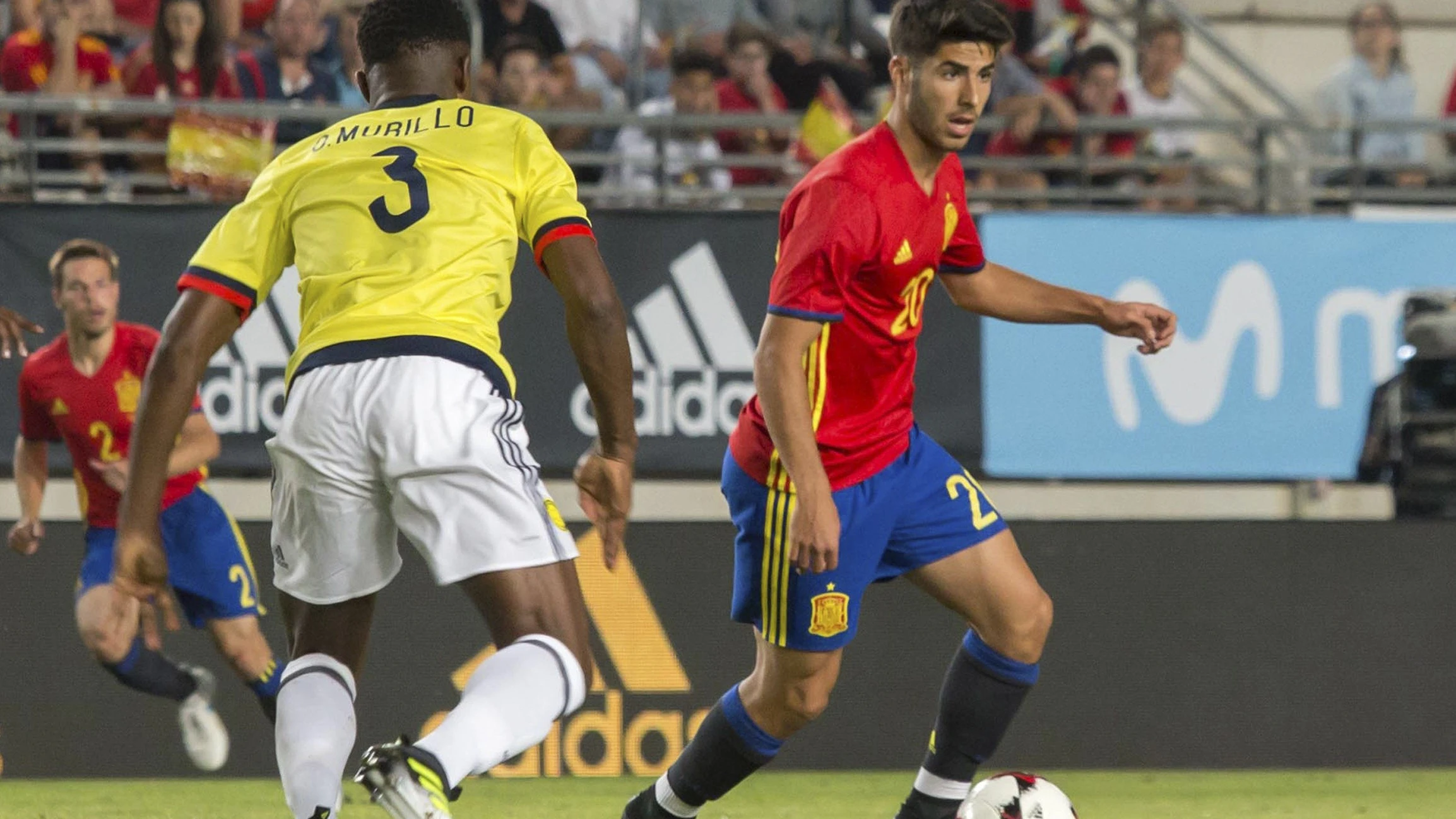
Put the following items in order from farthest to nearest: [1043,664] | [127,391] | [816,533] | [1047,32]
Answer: [1047,32]
[1043,664]
[127,391]
[816,533]

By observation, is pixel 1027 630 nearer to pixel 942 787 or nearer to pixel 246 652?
pixel 942 787

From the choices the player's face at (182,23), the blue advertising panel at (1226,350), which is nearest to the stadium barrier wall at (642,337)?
the blue advertising panel at (1226,350)

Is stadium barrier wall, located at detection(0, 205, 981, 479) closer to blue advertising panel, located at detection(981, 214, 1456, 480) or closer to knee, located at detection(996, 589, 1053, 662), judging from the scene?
blue advertising panel, located at detection(981, 214, 1456, 480)

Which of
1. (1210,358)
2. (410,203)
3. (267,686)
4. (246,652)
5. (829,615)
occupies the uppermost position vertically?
(410,203)

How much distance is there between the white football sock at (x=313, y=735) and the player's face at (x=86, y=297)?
4204 millimetres

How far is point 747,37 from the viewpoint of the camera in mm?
10672

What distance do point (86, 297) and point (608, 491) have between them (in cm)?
454

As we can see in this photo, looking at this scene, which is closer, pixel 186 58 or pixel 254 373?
pixel 254 373

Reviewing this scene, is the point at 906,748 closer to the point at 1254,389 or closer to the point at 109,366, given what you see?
the point at 1254,389

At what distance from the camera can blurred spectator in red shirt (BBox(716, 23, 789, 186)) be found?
10141mm

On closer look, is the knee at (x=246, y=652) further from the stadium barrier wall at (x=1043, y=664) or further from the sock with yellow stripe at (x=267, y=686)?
the stadium barrier wall at (x=1043, y=664)

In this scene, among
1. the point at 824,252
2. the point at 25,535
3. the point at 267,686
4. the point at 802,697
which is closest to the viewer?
the point at 824,252

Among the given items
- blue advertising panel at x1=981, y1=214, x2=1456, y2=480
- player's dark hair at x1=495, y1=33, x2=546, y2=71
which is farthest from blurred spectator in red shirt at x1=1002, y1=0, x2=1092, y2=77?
player's dark hair at x1=495, y1=33, x2=546, y2=71

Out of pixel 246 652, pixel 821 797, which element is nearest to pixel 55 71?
pixel 246 652
